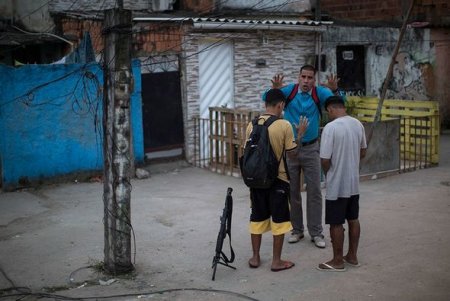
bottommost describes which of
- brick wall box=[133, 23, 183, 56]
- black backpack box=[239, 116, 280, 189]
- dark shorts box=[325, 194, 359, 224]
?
dark shorts box=[325, 194, 359, 224]

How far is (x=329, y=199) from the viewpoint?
6.13 metres

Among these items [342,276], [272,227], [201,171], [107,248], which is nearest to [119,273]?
[107,248]

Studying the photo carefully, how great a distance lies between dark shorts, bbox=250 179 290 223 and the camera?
6.18 metres

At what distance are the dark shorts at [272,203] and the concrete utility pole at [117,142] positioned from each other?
50.8 inches

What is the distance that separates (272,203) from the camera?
6.21 m

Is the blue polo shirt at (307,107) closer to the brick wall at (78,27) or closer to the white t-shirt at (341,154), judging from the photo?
the white t-shirt at (341,154)

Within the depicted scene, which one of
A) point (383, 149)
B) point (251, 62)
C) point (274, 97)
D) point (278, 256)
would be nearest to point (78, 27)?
point (251, 62)

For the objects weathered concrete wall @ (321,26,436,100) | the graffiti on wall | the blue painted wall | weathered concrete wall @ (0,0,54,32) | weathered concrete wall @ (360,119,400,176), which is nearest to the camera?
the blue painted wall

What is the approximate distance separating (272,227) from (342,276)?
2.73 ft

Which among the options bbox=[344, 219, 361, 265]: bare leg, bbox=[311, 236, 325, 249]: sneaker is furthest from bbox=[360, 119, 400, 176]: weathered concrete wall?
bbox=[344, 219, 361, 265]: bare leg

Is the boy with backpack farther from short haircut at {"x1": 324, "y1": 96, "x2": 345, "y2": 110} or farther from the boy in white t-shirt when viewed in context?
short haircut at {"x1": 324, "y1": 96, "x2": 345, "y2": 110}

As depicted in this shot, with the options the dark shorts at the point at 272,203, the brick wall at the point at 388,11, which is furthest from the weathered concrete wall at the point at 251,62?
the dark shorts at the point at 272,203

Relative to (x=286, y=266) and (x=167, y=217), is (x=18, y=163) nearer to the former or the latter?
(x=167, y=217)

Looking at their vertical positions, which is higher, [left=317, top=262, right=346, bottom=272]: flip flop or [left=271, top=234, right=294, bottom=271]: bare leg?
[left=271, top=234, right=294, bottom=271]: bare leg
